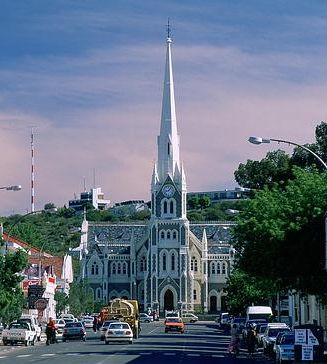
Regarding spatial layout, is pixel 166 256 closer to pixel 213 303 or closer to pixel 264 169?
pixel 213 303

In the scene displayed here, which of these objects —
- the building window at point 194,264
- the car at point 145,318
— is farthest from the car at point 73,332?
the building window at point 194,264

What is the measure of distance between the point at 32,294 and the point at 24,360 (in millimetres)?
33663

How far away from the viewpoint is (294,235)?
48.5 m

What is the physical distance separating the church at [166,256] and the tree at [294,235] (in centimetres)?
10571

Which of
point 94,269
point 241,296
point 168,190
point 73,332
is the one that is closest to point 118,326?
point 73,332

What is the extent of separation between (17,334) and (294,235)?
2239cm

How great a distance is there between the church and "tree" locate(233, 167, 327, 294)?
10571cm

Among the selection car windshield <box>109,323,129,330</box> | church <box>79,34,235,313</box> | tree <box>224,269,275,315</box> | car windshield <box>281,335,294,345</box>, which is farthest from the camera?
church <box>79,34,235,313</box>

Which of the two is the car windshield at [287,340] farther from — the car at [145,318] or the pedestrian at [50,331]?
the car at [145,318]

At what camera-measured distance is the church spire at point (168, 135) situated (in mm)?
157000

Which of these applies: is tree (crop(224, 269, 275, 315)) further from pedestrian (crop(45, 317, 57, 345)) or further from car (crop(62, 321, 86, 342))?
pedestrian (crop(45, 317, 57, 345))

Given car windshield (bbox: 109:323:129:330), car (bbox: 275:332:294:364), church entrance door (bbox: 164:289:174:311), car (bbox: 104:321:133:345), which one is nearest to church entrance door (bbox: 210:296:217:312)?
church entrance door (bbox: 164:289:174:311)

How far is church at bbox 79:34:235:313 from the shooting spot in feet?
545

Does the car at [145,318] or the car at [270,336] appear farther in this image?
the car at [145,318]
